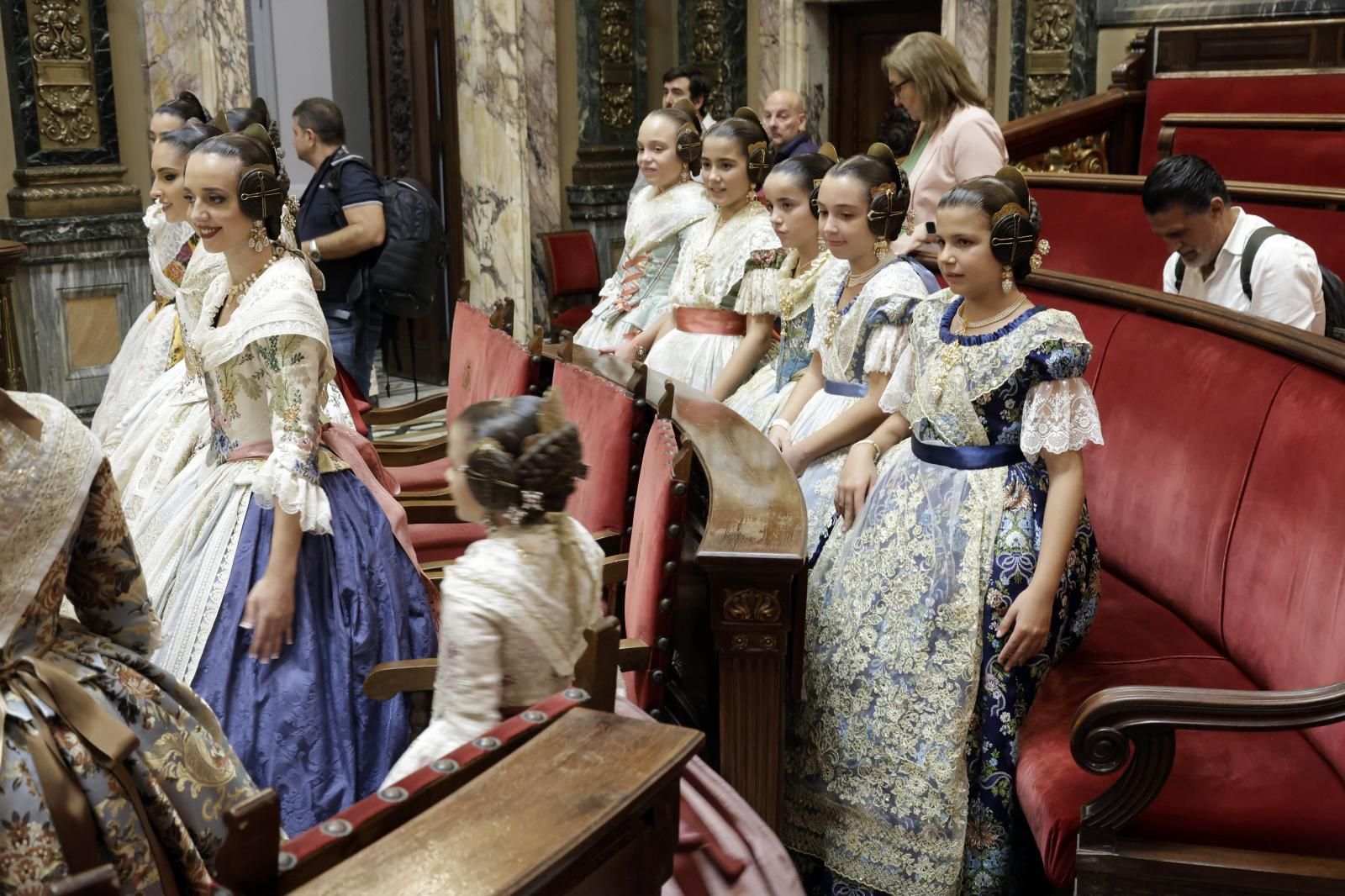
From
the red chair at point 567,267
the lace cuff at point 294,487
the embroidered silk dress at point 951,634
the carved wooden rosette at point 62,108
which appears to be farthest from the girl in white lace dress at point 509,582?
the red chair at point 567,267

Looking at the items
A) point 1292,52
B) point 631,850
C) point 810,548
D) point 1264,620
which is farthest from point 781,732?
point 1292,52

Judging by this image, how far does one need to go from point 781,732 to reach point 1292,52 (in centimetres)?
474

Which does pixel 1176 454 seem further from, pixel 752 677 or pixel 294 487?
pixel 294 487

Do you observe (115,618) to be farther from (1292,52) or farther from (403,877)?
(1292,52)

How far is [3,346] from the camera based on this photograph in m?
5.00

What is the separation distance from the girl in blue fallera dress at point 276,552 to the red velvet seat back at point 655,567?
42 centimetres

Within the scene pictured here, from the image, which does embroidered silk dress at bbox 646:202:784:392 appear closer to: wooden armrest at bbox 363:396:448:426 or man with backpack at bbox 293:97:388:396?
wooden armrest at bbox 363:396:448:426

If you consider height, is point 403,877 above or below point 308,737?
above

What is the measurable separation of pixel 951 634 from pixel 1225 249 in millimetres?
1613

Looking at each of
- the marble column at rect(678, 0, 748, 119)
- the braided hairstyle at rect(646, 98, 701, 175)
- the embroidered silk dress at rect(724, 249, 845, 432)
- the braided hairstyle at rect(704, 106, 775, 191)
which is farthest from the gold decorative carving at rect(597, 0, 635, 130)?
the embroidered silk dress at rect(724, 249, 845, 432)

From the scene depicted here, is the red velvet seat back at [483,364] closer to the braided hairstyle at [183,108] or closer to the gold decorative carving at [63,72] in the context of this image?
the braided hairstyle at [183,108]

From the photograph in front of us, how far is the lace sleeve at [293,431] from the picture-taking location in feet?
7.61

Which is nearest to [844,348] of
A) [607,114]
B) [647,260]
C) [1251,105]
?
[647,260]

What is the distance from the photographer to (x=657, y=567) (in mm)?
2299
